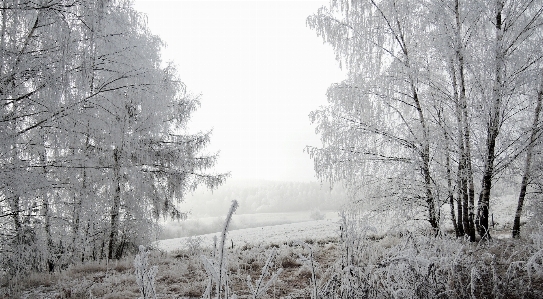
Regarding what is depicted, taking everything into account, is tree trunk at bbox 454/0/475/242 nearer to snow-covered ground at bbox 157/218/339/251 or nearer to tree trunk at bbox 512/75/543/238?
tree trunk at bbox 512/75/543/238

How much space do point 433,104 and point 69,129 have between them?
22.1ft

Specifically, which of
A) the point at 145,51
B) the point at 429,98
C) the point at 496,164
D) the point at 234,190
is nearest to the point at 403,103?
the point at 429,98

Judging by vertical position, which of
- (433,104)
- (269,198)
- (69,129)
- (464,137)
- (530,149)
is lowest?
(269,198)

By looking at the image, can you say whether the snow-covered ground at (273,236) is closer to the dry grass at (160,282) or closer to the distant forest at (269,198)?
the dry grass at (160,282)

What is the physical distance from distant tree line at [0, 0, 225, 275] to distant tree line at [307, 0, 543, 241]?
14.3 ft

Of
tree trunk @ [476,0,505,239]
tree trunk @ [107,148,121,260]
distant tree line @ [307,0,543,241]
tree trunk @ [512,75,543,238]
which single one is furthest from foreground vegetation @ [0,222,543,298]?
tree trunk @ [107,148,121,260]

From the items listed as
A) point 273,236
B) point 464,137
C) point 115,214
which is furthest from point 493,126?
point 273,236

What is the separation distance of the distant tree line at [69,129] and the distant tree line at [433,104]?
4.35 metres

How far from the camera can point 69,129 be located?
16.2 feet

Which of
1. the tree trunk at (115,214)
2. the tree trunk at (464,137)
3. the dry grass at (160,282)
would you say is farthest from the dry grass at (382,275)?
Result: the tree trunk at (115,214)

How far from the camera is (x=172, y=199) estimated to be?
1110cm

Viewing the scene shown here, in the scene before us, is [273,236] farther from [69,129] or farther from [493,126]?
[69,129]

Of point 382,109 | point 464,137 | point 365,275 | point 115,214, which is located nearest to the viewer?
point 365,275

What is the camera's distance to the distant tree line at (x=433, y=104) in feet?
20.2
